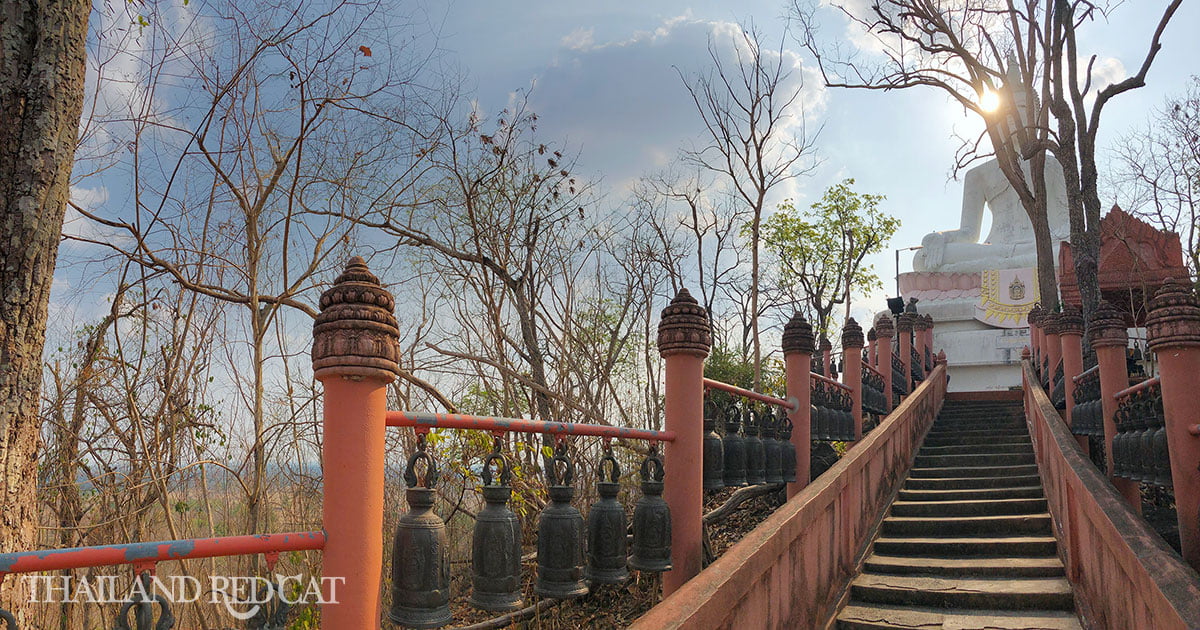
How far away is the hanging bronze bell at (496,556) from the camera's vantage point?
262 centimetres

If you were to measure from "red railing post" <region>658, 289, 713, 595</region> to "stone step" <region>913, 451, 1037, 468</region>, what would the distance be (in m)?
7.41

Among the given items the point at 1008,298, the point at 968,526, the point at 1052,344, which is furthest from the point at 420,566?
the point at 1008,298

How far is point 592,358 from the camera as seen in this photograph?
380 inches

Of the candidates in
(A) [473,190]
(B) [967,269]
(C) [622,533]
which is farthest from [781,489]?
(B) [967,269]

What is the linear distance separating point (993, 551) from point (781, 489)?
343 centimetres

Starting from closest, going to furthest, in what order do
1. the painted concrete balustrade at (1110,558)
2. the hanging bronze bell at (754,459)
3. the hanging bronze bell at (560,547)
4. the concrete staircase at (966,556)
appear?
the hanging bronze bell at (560,547) < the painted concrete balustrade at (1110,558) < the hanging bronze bell at (754,459) < the concrete staircase at (966,556)

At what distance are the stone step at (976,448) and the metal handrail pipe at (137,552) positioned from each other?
1021cm

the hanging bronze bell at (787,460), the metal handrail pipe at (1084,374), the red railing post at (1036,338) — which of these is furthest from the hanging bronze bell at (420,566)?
the red railing post at (1036,338)

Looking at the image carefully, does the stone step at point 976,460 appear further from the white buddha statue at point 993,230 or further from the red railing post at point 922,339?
the white buddha statue at point 993,230

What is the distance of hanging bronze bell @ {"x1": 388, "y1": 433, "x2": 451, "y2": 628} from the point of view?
229cm

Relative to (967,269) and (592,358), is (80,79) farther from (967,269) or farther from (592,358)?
(967,269)

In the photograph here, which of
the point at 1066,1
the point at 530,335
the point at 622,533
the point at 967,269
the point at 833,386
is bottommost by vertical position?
the point at 622,533

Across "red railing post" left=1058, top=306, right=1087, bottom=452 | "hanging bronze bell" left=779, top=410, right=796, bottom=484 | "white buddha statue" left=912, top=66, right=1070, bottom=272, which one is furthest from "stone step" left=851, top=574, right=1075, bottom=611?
"white buddha statue" left=912, top=66, right=1070, bottom=272

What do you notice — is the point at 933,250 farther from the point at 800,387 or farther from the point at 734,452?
the point at 734,452
